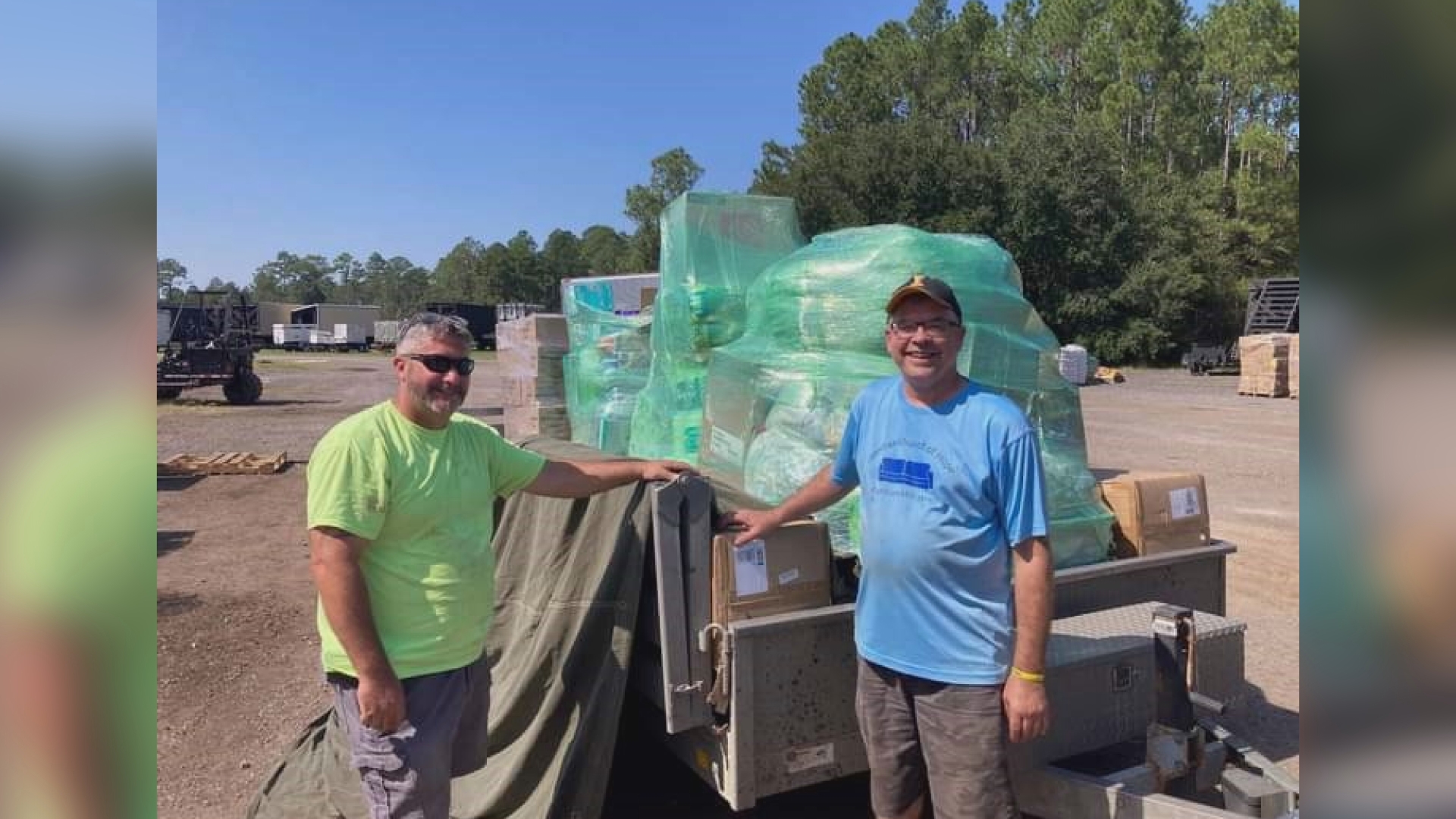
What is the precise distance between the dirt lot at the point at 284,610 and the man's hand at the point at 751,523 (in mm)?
1383

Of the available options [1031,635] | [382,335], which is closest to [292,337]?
[382,335]

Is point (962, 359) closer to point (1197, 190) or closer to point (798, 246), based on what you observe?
point (798, 246)

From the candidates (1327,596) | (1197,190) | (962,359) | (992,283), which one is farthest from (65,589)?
(1197,190)

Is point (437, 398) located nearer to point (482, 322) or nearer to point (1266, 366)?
point (1266, 366)

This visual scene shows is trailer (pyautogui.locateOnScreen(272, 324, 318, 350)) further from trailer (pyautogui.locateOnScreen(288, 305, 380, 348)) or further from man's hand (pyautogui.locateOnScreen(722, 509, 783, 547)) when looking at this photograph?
man's hand (pyautogui.locateOnScreen(722, 509, 783, 547))

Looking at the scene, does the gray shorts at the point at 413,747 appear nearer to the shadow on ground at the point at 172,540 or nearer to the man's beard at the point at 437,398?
the man's beard at the point at 437,398

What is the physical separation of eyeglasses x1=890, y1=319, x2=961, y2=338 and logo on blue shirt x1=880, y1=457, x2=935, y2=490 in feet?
1.12

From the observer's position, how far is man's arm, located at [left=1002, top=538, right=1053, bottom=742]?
235 cm

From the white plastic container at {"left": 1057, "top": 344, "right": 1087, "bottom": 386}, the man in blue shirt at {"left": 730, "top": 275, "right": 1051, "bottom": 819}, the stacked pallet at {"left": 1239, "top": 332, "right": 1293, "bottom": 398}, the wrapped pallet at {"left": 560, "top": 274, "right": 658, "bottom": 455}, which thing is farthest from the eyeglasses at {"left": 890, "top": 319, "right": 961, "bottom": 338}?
the white plastic container at {"left": 1057, "top": 344, "right": 1087, "bottom": 386}

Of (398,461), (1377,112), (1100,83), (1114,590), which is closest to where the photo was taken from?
(1377,112)

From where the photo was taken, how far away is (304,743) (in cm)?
392

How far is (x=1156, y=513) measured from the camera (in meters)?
3.63

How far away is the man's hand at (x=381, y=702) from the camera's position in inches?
92.2

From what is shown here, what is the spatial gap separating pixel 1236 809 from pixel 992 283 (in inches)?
83.0
